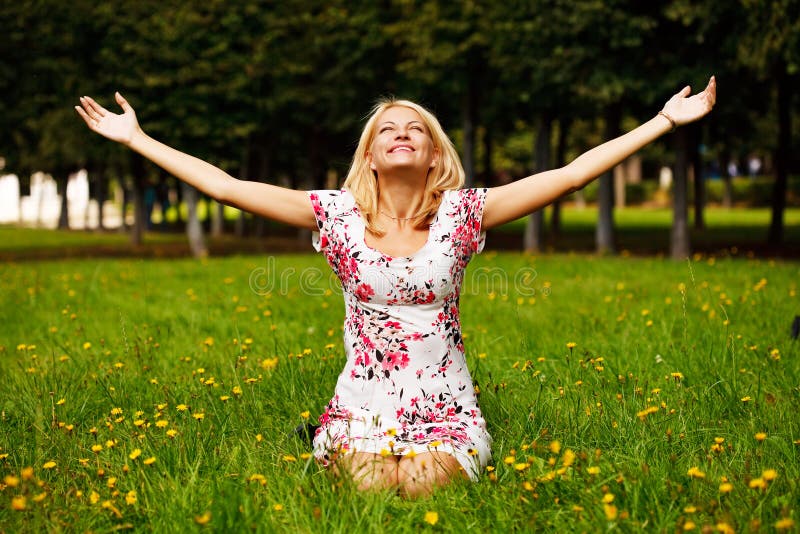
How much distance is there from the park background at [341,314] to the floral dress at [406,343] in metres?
0.27

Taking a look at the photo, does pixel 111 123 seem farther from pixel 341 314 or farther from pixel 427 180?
pixel 341 314

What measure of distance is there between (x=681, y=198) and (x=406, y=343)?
553 inches

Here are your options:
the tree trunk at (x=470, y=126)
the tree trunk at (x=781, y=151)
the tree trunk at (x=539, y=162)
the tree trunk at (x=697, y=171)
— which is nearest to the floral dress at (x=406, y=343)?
the tree trunk at (x=539, y=162)

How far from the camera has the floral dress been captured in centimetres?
371

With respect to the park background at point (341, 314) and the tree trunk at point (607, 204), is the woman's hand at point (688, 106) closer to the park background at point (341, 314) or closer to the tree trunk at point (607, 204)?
the park background at point (341, 314)

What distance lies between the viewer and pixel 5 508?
313cm

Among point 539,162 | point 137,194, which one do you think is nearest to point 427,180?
point 539,162

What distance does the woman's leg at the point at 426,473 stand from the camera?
3.30m

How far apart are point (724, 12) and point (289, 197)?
470 inches

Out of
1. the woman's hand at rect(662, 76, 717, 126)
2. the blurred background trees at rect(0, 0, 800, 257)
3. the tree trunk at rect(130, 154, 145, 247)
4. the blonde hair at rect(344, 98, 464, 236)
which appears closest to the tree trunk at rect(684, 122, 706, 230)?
the blurred background trees at rect(0, 0, 800, 257)

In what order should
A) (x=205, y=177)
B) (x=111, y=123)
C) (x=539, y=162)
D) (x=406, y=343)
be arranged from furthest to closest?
1. (x=539, y=162)
2. (x=111, y=123)
3. (x=205, y=177)
4. (x=406, y=343)

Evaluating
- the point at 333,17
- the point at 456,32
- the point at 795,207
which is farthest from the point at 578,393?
the point at 795,207

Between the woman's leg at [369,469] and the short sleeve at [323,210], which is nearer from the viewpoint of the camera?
the woman's leg at [369,469]

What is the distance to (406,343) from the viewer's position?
3771 millimetres
